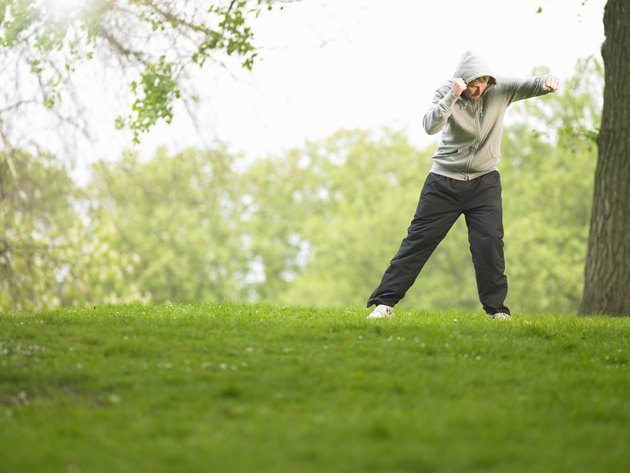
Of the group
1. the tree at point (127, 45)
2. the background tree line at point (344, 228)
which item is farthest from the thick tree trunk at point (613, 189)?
the background tree line at point (344, 228)

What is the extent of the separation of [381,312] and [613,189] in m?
4.25

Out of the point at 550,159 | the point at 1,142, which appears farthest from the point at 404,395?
the point at 550,159

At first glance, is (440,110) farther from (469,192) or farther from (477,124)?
(469,192)

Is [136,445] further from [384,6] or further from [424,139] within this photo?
[424,139]

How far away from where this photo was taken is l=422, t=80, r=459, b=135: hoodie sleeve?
26.1 ft

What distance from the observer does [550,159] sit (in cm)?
3941

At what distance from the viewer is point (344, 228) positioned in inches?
1779

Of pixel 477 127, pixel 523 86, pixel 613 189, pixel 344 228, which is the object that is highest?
pixel 344 228

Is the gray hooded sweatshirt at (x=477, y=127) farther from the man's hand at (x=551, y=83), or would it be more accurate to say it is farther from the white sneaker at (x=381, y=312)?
the white sneaker at (x=381, y=312)

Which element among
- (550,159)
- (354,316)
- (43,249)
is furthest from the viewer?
(550,159)

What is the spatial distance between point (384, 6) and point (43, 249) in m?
8.66

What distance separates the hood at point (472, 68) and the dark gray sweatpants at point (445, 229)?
3.33 feet

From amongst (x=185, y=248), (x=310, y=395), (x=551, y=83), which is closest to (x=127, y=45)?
(x=551, y=83)

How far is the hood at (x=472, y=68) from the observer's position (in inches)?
321
